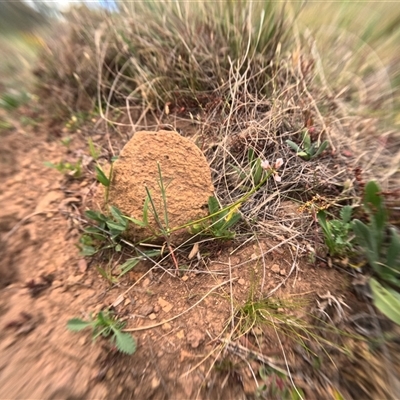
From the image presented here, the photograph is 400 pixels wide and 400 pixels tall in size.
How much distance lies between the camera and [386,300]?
35.1 inches

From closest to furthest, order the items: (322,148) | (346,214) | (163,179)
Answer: (346,214)
(163,179)
(322,148)

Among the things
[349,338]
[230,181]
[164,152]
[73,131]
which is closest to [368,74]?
[230,181]

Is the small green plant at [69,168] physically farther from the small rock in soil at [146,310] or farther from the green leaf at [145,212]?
the small rock in soil at [146,310]

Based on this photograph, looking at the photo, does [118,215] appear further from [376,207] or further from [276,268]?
[376,207]

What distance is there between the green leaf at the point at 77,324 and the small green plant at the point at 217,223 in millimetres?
486

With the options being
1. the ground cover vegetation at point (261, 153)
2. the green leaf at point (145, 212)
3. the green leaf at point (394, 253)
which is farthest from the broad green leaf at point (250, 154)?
the green leaf at point (394, 253)

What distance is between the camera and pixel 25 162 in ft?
4.95

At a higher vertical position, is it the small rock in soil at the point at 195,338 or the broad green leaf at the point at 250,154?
the broad green leaf at the point at 250,154

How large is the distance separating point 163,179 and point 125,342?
24.5 inches

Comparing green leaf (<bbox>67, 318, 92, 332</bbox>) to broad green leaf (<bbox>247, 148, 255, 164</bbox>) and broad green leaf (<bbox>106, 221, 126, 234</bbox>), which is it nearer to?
broad green leaf (<bbox>106, 221, 126, 234</bbox>)

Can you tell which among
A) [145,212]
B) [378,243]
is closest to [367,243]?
[378,243]

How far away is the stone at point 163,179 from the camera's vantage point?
3.89 feet

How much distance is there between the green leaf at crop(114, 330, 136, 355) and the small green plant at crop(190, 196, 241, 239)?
43cm

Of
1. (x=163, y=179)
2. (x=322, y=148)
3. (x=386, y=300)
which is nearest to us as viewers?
(x=386, y=300)
